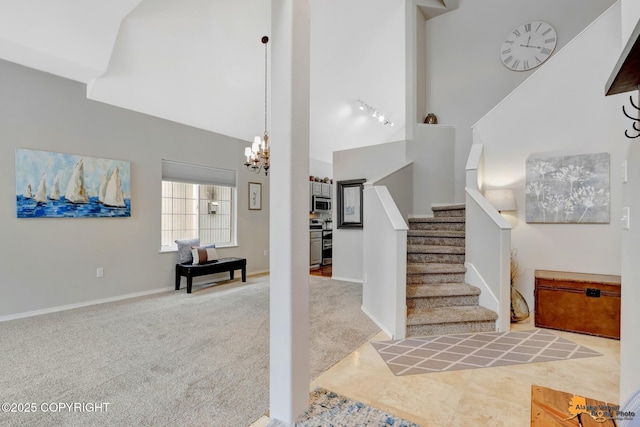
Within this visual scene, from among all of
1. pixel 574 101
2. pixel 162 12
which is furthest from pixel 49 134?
pixel 574 101

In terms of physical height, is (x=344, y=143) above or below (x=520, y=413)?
above

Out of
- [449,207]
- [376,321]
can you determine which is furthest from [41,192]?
[449,207]

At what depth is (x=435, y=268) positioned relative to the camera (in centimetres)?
368

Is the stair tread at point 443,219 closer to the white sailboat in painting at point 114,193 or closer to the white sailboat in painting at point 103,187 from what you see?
the white sailboat in painting at point 114,193

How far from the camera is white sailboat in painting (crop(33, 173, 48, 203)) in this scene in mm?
3738

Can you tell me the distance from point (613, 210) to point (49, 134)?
6574 millimetres

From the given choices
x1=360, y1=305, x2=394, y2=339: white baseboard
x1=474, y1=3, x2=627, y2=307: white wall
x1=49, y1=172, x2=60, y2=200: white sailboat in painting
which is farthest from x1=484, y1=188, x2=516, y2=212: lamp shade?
x1=49, y1=172, x2=60, y2=200: white sailboat in painting

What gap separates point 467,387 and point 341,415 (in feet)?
3.13

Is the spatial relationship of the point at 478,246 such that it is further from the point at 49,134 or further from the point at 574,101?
the point at 49,134

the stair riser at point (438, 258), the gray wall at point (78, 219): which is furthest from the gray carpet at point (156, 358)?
the stair riser at point (438, 258)

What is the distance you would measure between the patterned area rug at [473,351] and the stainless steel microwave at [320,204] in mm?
5101

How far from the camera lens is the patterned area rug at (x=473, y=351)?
8.08 ft

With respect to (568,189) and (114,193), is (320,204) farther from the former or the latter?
(568,189)

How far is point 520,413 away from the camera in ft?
6.10
